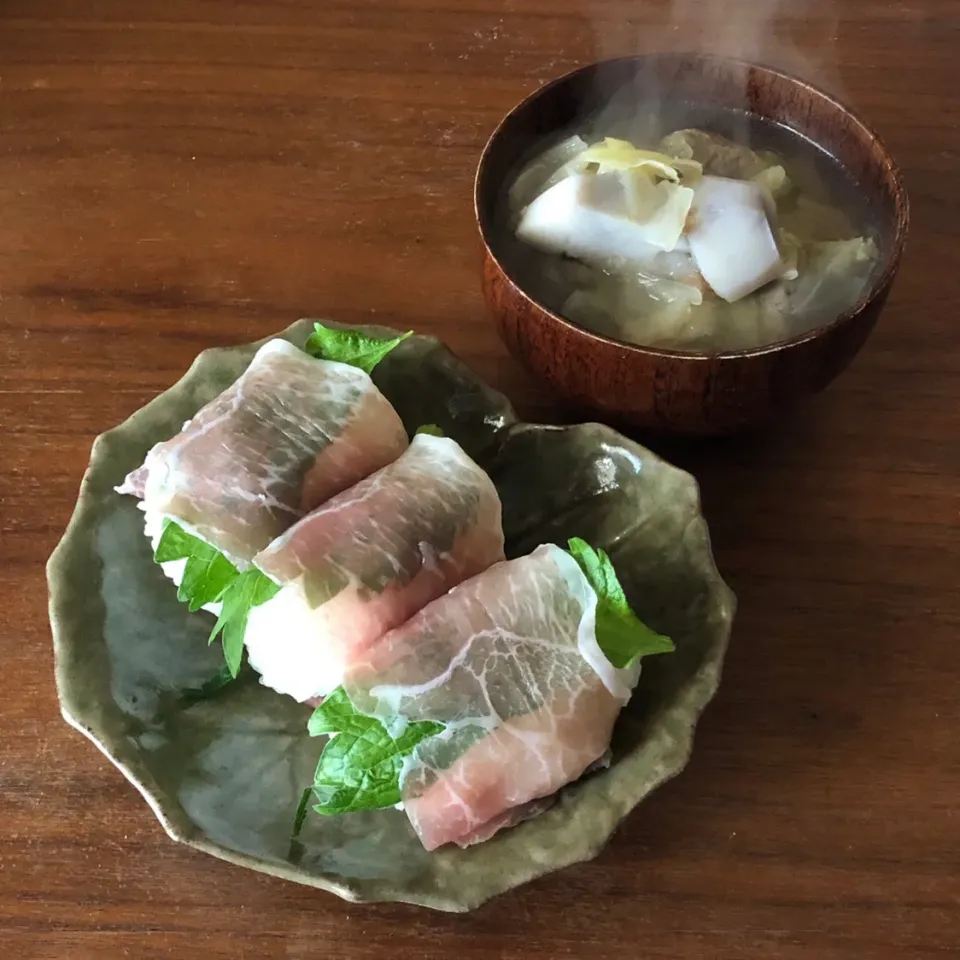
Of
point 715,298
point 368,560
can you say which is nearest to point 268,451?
point 368,560

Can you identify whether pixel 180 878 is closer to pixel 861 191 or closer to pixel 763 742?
pixel 763 742

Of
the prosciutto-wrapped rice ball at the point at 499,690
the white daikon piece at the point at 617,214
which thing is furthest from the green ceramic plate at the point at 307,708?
the white daikon piece at the point at 617,214

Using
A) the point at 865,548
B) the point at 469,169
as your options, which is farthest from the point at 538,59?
the point at 865,548

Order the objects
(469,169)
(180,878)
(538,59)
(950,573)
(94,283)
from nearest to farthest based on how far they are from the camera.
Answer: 1. (180,878)
2. (950,573)
3. (94,283)
4. (469,169)
5. (538,59)

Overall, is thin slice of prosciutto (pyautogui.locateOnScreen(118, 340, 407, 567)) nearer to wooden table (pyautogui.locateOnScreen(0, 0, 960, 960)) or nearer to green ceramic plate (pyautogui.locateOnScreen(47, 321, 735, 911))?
green ceramic plate (pyautogui.locateOnScreen(47, 321, 735, 911))

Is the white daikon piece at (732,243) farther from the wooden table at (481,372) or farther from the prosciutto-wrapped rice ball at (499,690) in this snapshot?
the prosciutto-wrapped rice ball at (499,690)

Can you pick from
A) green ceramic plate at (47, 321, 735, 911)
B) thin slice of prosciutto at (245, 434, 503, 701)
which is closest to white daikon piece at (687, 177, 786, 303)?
green ceramic plate at (47, 321, 735, 911)
